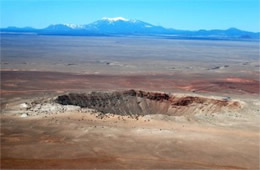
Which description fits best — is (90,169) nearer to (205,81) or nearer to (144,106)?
(144,106)

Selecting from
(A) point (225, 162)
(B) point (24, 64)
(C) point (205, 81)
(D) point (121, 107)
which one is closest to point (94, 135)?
(A) point (225, 162)

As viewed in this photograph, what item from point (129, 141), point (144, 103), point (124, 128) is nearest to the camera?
point (129, 141)

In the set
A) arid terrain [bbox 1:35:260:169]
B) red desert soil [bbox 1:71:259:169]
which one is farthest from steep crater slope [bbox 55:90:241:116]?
red desert soil [bbox 1:71:259:169]

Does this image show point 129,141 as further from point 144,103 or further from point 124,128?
point 144,103

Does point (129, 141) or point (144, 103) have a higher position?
point (129, 141)

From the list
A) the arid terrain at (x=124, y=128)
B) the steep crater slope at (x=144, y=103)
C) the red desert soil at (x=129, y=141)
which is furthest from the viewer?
the steep crater slope at (x=144, y=103)

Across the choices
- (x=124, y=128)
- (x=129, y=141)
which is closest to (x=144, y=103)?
(x=124, y=128)

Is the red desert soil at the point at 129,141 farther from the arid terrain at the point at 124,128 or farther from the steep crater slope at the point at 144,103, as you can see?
the steep crater slope at the point at 144,103

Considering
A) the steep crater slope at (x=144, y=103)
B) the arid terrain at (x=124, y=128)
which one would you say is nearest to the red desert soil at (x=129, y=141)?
the arid terrain at (x=124, y=128)
